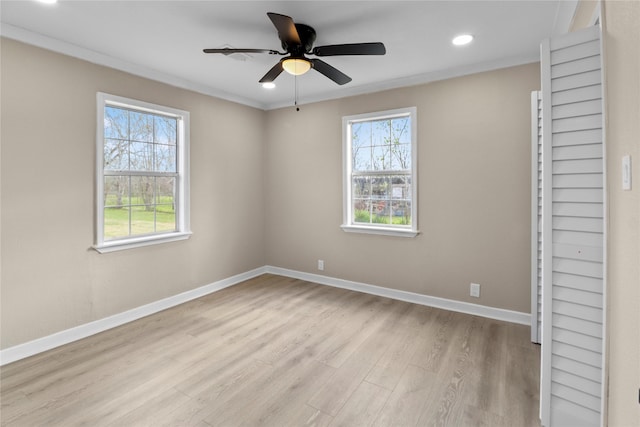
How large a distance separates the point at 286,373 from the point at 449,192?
2.56m

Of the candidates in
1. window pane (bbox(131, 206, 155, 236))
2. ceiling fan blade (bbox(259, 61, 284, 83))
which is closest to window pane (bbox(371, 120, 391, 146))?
ceiling fan blade (bbox(259, 61, 284, 83))

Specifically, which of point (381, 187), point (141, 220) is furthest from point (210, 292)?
point (381, 187)

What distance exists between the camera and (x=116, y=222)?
341cm

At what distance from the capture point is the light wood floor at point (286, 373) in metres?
2.00

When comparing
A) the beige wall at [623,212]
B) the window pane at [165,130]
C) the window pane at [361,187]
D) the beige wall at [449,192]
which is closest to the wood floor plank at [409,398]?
the beige wall at [623,212]

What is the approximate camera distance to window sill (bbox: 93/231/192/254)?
127 inches

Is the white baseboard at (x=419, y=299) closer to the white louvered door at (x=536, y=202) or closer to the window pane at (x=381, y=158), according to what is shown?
the white louvered door at (x=536, y=202)

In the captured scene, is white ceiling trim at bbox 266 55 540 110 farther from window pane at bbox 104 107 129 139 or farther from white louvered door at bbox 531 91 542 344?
window pane at bbox 104 107 129 139

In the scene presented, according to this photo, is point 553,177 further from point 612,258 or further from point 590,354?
point 590,354

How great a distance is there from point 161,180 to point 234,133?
127cm

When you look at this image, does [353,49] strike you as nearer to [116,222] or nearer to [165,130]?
[165,130]

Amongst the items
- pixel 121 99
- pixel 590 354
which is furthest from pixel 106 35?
pixel 590 354

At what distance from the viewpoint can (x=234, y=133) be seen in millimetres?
4605

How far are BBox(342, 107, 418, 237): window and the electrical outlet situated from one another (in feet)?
2.74
